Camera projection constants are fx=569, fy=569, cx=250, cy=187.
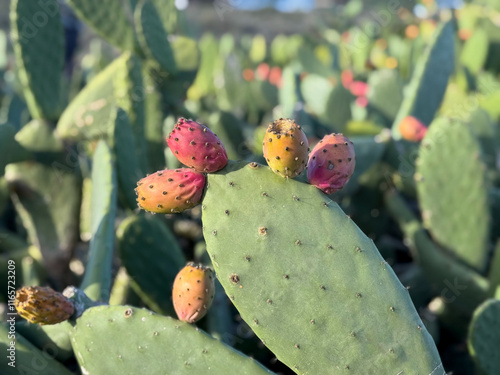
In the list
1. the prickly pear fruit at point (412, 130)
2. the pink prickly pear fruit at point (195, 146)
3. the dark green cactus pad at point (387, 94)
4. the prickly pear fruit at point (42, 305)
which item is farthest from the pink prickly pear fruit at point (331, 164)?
the dark green cactus pad at point (387, 94)

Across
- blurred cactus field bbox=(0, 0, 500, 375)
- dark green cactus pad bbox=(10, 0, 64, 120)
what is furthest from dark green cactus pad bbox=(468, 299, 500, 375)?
dark green cactus pad bbox=(10, 0, 64, 120)

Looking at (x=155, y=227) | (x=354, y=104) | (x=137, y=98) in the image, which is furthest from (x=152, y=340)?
(x=354, y=104)

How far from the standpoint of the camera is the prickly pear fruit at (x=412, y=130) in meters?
1.82

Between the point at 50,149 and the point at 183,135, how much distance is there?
1.07 meters

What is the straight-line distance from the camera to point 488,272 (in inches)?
64.6

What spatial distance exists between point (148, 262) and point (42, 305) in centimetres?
49

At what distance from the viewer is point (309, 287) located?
0.91 metres

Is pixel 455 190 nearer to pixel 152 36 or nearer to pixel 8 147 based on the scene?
pixel 152 36

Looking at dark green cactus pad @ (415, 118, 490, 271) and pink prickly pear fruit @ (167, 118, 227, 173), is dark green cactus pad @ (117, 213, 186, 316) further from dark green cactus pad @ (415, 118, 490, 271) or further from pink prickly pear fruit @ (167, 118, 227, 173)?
dark green cactus pad @ (415, 118, 490, 271)

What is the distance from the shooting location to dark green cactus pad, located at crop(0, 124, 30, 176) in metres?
1.54

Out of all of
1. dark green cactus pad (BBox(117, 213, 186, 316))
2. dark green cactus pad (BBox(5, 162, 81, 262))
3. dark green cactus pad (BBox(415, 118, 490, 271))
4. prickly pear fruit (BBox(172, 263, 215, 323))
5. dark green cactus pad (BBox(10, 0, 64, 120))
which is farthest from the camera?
dark green cactus pad (BBox(5, 162, 81, 262))

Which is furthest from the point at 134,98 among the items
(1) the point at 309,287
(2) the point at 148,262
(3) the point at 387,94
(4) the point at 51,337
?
(3) the point at 387,94

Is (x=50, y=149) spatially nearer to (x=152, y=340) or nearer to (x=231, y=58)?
(x=152, y=340)

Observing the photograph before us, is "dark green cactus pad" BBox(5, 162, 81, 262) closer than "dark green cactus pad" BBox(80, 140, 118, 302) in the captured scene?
No
